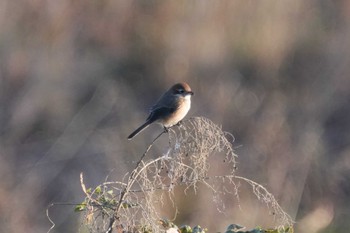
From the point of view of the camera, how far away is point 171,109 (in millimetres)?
4758

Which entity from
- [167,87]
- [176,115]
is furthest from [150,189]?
[167,87]

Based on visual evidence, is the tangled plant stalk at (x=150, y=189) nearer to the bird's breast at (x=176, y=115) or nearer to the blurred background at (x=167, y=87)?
the bird's breast at (x=176, y=115)

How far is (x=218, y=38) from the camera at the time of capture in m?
A: 8.23

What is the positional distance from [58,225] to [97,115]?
1.42 m

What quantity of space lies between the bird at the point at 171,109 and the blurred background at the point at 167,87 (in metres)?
1.41

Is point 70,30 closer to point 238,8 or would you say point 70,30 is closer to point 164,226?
point 238,8

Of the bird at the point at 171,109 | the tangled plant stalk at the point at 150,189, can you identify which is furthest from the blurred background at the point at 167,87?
the tangled plant stalk at the point at 150,189

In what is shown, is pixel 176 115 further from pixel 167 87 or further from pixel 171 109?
pixel 167 87

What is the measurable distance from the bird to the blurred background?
1.41 m

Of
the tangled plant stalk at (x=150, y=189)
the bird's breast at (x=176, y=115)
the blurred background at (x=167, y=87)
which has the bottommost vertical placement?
the blurred background at (x=167, y=87)

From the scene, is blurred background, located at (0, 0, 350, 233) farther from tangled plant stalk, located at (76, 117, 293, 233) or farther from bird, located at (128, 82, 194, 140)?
tangled plant stalk, located at (76, 117, 293, 233)

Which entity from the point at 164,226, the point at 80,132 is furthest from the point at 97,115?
the point at 164,226

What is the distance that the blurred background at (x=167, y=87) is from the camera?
22.0 feet

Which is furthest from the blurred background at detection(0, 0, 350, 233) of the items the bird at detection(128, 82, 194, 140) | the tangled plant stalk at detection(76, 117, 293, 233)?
the tangled plant stalk at detection(76, 117, 293, 233)
